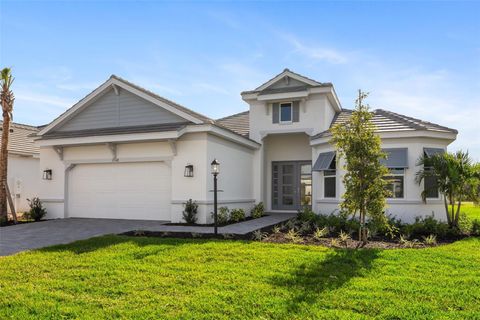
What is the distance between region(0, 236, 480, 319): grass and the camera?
16.9ft

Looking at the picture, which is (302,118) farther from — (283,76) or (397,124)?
(397,124)

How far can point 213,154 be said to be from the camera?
14.3 metres

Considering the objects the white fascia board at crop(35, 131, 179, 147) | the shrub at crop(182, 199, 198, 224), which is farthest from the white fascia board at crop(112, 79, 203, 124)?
the shrub at crop(182, 199, 198, 224)

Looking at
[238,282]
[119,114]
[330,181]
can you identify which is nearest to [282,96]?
[330,181]

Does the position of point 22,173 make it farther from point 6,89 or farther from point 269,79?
point 269,79

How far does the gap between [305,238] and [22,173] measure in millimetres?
17652

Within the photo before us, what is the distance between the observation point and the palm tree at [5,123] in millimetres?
14875

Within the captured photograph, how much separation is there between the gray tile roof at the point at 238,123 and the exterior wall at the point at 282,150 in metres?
1.35

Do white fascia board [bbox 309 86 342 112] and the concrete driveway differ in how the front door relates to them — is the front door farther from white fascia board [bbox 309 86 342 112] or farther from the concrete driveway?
the concrete driveway

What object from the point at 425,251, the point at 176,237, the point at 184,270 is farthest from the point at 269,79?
the point at 184,270

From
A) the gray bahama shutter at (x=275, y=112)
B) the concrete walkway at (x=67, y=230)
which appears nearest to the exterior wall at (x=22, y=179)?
the concrete walkway at (x=67, y=230)

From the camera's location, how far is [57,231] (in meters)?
12.2

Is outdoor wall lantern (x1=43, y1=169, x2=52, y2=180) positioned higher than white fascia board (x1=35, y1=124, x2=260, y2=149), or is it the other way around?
white fascia board (x1=35, y1=124, x2=260, y2=149)

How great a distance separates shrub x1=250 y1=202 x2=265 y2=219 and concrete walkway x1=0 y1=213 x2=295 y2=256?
390 cm
